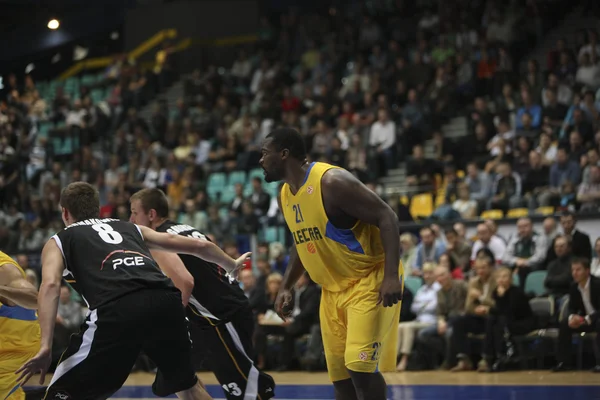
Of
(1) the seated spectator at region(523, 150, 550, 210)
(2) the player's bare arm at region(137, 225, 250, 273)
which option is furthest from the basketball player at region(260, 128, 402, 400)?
(1) the seated spectator at region(523, 150, 550, 210)

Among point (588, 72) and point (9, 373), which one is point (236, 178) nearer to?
point (588, 72)

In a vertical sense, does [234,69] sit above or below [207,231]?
above

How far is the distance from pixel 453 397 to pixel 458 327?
2.56 m

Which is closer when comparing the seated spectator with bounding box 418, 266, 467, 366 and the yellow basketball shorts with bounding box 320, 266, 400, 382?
the yellow basketball shorts with bounding box 320, 266, 400, 382

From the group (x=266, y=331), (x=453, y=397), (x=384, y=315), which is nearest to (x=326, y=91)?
(x=266, y=331)

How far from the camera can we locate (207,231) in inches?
595

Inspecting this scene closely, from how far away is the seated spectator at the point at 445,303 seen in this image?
37.4 feet

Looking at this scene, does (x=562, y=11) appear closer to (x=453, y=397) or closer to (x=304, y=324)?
(x=304, y=324)

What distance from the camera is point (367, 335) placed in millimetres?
5277

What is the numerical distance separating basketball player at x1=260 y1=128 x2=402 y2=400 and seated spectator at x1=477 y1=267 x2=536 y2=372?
566cm

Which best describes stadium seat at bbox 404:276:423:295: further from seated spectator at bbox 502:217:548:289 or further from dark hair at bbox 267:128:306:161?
dark hair at bbox 267:128:306:161

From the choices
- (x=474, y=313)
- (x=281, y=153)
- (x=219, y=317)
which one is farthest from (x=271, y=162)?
(x=474, y=313)

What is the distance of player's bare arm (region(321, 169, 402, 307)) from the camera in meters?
5.14

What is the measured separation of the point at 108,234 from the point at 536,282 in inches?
298
